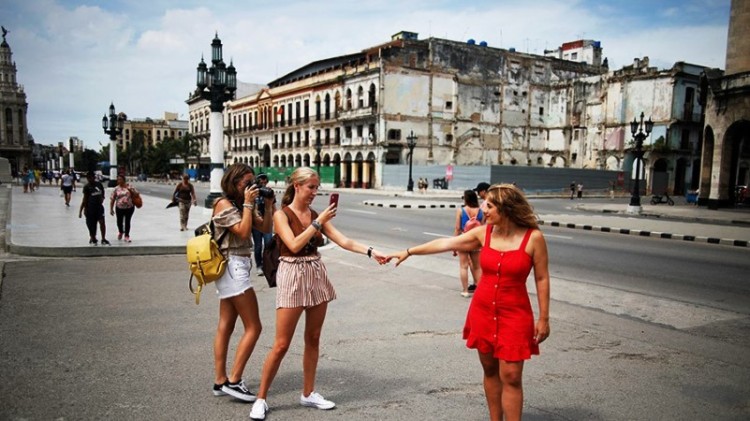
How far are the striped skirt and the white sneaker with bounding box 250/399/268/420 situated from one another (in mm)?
686

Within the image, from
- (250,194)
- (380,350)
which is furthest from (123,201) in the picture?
(250,194)

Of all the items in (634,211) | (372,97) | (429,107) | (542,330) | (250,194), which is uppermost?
(372,97)

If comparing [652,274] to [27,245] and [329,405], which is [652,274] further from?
[27,245]

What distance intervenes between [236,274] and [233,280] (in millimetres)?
49

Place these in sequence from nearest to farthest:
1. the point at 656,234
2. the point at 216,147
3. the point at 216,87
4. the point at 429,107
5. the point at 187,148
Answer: the point at 656,234
the point at 216,87
the point at 216,147
the point at 429,107
the point at 187,148

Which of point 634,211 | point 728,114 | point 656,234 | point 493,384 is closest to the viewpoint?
point 493,384

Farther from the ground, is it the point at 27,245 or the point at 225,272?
the point at 225,272

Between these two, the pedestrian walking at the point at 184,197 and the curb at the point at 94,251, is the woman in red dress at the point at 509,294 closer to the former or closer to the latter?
the curb at the point at 94,251

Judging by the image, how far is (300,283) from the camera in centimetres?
343

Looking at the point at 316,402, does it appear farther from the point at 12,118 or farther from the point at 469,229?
the point at 12,118

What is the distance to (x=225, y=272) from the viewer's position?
3.69 metres

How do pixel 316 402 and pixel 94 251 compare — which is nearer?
pixel 316 402

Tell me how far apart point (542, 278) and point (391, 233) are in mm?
11413

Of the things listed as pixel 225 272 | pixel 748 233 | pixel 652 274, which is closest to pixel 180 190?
pixel 225 272
